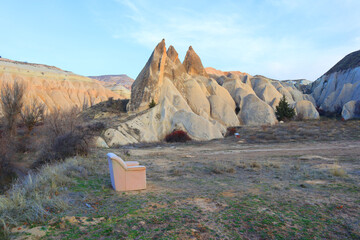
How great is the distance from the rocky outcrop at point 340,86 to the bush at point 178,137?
31235 mm

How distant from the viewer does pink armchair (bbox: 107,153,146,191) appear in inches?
231

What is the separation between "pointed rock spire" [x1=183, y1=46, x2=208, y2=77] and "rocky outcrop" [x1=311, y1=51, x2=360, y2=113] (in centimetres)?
2296

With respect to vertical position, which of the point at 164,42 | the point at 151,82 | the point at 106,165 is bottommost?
the point at 106,165

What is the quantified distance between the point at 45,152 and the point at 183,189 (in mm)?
6963

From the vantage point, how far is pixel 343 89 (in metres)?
43.3

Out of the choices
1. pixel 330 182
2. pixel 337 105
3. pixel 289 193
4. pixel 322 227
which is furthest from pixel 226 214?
pixel 337 105

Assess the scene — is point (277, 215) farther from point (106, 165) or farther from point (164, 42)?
point (164, 42)

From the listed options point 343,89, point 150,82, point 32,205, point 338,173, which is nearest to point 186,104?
point 150,82

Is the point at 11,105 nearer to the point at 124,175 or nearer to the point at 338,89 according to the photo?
the point at 124,175

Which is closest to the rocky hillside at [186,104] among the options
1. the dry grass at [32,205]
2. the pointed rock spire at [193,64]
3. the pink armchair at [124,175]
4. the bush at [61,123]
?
the pointed rock spire at [193,64]

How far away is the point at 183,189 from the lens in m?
6.20

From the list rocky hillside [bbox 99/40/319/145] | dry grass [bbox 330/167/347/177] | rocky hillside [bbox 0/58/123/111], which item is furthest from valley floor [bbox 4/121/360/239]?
rocky hillside [bbox 0/58/123/111]

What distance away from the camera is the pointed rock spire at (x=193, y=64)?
40344mm

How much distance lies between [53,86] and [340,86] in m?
64.3
